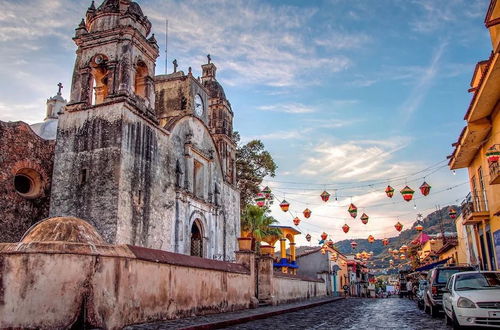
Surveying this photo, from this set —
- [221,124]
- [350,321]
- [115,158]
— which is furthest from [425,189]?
[221,124]

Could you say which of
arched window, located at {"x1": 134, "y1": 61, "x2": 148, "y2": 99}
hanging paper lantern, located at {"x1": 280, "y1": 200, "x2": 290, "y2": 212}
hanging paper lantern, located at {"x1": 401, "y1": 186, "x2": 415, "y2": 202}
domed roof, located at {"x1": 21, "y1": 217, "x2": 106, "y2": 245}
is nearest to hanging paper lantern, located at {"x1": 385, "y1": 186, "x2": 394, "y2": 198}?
hanging paper lantern, located at {"x1": 401, "y1": 186, "x2": 415, "y2": 202}

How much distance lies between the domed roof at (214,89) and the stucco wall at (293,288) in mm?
12480

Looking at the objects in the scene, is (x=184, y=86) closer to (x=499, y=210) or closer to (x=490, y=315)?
(x=499, y=210)

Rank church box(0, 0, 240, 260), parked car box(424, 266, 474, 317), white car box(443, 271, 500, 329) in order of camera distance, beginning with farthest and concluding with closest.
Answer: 1. church box(0, 0, 240, 260)
2. parked car box(424, 266, 474, 317)
3. white car box(443, 271, 500, 329)

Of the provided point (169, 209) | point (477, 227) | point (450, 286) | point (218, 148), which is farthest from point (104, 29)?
point (477, 227)

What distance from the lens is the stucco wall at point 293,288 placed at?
20125 mm

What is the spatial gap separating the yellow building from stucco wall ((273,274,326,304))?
8.67 m

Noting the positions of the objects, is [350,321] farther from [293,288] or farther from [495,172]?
[293,288]

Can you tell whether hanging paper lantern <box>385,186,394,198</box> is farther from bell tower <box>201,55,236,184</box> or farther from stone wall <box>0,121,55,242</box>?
stone wall <box>0,121,55,242</box>

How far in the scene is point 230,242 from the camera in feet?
84.4

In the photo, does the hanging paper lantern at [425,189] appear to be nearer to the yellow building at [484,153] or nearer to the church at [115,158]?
the yellow building at [484,153]

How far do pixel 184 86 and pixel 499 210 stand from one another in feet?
53.2

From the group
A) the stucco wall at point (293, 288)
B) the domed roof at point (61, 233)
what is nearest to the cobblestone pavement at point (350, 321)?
the domed roof at point (61, 233)

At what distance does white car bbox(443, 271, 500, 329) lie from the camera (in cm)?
819
